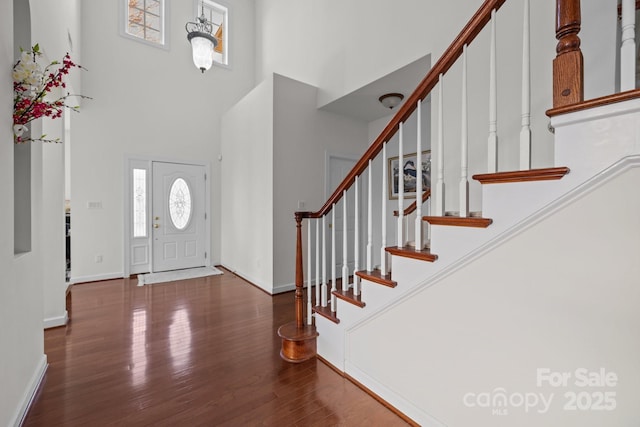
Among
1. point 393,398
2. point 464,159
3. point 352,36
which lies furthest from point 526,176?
point 352,36

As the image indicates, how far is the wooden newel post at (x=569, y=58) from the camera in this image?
1046 millimetres

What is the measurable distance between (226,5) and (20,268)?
6183mm

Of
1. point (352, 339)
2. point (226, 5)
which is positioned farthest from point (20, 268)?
point (226, 5)

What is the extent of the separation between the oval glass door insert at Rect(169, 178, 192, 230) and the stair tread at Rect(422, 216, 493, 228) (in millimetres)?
4881

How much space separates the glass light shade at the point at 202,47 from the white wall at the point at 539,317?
392cm

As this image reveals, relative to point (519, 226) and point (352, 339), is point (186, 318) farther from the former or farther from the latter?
point (519, 226)

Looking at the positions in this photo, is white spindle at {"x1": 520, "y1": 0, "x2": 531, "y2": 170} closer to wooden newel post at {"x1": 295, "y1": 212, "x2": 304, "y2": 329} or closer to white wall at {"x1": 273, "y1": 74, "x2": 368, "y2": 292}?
wooden newel post at {"x1": 295, "y1": 212, "x2": 304, "y2": 329}

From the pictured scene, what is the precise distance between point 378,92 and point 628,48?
2.99 metres

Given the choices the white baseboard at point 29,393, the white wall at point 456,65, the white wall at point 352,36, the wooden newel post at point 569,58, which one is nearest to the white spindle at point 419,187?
the wooden newel post at point 569,58

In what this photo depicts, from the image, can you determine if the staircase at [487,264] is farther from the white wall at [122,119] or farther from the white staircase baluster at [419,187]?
the white wall at [122,119]

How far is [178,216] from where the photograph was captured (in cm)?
522

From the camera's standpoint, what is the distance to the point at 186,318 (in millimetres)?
3068

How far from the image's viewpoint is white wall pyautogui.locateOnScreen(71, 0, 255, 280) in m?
4.41

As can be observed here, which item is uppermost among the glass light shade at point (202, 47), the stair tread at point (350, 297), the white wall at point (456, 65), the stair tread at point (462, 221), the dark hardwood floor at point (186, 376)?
the glass light shade at point (202, 47)
